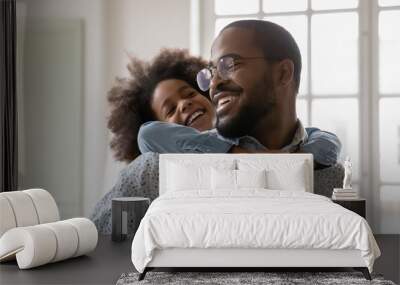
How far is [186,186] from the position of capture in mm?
5445

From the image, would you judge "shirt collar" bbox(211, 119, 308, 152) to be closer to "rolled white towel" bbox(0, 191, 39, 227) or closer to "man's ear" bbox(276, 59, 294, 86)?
"man's ear" bbox(276, 59, 294, 86)

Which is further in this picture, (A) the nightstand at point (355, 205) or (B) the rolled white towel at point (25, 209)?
(A) the nightstand at point (355, 205)

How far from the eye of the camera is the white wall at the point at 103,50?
6.12 meters

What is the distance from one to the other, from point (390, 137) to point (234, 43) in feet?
6.39

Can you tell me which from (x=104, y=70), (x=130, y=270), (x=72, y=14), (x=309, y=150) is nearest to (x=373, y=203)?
(x=309, y=150)

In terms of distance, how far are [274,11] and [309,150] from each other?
61.4 inches

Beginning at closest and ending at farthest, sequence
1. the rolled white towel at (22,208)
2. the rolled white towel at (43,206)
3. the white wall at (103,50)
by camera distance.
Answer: the rolled white towel at (22,208)
the rolled white towel at (43,206)
the white wall at (103,50)

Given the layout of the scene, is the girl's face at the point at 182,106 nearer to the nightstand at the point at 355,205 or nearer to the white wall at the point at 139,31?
the white wall at the point at 139,31

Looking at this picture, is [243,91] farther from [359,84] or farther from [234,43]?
[359,84]

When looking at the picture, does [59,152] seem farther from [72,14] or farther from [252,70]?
[252,70]

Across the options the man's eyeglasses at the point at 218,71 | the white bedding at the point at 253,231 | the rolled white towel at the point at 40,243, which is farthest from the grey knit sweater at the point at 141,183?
the white bedding at the point at 253,231

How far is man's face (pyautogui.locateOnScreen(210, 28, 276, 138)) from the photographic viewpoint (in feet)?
19.1

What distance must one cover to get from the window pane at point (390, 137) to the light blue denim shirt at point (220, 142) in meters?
0.47

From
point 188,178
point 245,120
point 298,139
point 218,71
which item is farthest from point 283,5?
point 188,178
